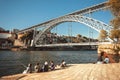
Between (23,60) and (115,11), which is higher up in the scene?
(115,11)

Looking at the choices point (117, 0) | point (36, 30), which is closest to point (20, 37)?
point (36, 30)

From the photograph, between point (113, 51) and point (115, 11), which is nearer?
point (115, 11)

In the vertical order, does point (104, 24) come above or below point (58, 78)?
above

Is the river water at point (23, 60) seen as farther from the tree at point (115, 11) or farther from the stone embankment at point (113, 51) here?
the tree at point (115, 11)

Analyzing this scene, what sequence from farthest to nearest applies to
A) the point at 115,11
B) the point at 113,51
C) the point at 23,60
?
the point at 23,60 < the point at 113,51 < the point at 115,11

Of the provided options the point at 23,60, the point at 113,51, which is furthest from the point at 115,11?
the point at 23,60

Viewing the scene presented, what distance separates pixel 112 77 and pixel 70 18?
63309 millimetres

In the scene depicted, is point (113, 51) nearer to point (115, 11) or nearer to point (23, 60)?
point (115, 11)

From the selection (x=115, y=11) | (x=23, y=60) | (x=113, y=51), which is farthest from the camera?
(x=23, y=60)

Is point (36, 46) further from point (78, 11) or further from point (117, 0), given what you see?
point (117, 0)

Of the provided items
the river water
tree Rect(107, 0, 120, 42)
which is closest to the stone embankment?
tree Rect(107, 0, 120, 42)

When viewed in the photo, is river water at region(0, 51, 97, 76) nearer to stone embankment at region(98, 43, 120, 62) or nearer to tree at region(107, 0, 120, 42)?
stone embankment at region(98, 43, 120, 62)

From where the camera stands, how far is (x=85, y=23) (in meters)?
61.7

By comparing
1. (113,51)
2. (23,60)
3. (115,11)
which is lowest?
(23,60)
